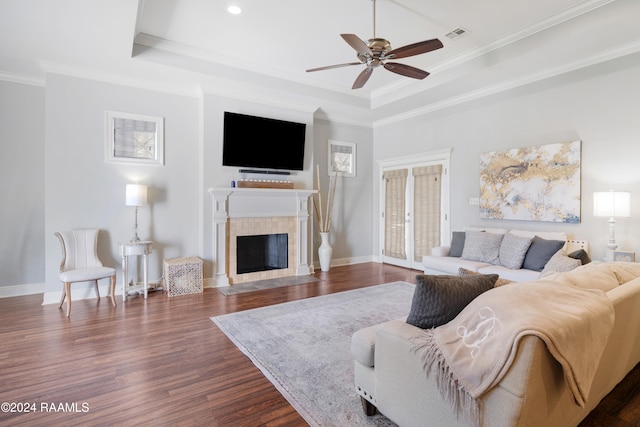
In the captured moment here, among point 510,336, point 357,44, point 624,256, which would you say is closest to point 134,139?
point 357,44

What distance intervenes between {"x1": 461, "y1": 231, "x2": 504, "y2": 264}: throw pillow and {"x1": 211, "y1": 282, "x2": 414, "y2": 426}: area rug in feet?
3.41

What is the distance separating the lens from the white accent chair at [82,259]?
387cm

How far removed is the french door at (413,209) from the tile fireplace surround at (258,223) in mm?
1867

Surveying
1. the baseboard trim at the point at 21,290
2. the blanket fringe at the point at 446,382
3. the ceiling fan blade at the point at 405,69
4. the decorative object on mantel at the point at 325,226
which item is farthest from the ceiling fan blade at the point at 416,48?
the baseboard trim at the point at 21,290

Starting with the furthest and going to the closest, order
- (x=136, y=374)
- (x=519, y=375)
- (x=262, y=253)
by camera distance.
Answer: (x=262, y=253) → (x=136, y=374) → (x=519, y=375)

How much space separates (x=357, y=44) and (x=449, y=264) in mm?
3206

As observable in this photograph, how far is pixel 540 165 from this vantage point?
4543mm

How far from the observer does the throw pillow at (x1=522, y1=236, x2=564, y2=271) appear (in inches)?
157

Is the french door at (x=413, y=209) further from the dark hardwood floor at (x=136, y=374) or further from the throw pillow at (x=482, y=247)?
the dark hardwood floor at (x=136, y=374)

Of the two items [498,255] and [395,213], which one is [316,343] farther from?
[395,213]

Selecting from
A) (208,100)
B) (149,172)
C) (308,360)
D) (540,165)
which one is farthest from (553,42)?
(149,172)

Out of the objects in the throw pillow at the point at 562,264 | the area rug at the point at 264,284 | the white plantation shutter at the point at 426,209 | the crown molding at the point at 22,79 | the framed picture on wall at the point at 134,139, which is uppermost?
the crown molding at the point at 22,79

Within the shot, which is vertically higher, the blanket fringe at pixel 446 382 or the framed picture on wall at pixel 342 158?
the framed picture on wall at pixel 342 158

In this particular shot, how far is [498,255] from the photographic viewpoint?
4.48 m
